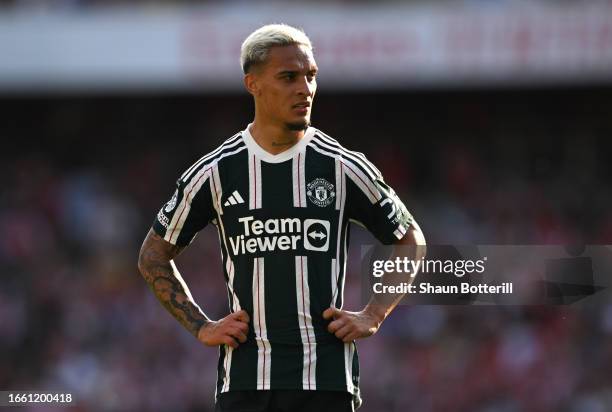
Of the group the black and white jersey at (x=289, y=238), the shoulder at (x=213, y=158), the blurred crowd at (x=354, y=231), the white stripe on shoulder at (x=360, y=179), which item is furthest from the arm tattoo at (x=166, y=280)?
the blurred crowd at (x=354, y=231)

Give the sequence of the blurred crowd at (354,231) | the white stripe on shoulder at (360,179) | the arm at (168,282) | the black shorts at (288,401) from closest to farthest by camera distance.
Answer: the black shorts at (288,401), the white stripe on shoulder at (360,179), the arm at (168,282), the blurred crowd at (354,231)

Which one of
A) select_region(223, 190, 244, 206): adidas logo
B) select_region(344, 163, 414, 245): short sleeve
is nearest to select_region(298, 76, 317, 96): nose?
select_region(344, 163, 414, 245): short sleeve

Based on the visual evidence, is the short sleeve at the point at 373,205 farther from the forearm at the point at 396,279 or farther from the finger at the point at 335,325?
the finger at the point at 335,325

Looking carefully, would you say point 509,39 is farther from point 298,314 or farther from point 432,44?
point 298,314

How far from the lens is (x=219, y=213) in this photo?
14.0ft

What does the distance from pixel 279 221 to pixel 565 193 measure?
994 centimetres

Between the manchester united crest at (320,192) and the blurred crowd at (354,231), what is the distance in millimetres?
6224

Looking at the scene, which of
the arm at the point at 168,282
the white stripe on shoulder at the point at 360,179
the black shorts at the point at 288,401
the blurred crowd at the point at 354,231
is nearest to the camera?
the black shorts at the point at 288,401

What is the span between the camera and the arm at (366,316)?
4113mm

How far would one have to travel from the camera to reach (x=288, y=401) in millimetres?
4090

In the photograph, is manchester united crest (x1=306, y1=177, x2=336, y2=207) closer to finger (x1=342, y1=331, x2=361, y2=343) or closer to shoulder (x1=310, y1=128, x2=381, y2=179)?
shoulder (x1=310, y1=128, x2=381, y2=179)

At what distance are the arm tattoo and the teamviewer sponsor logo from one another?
13.2 inches

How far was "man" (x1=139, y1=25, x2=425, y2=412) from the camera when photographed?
4.11 meters

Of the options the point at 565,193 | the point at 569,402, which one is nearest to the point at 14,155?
the point at 565,193
